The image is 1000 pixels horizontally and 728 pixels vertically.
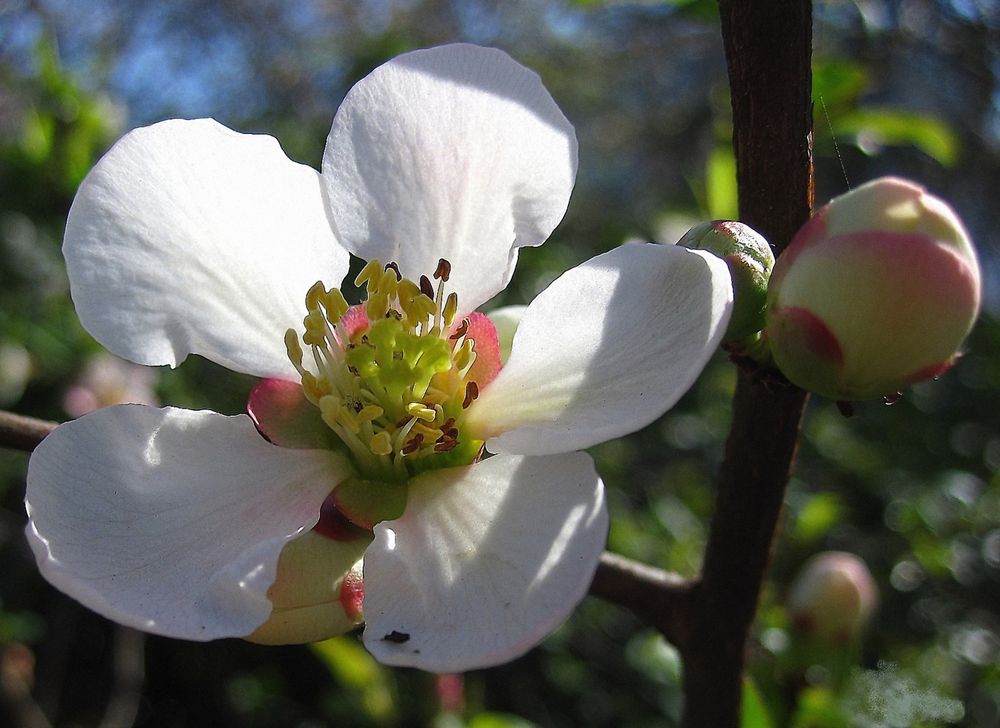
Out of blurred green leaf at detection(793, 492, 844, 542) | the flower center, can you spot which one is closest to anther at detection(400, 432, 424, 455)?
the flower center

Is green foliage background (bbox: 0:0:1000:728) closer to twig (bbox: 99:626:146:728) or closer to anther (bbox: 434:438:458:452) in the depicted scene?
twig (bbox: 99:626:146:728)

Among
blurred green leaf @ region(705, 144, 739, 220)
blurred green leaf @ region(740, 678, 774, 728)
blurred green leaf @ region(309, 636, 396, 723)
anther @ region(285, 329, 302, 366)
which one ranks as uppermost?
anther @ region(285, 329, 302, 366)

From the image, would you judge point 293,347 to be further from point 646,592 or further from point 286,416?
point 646,592

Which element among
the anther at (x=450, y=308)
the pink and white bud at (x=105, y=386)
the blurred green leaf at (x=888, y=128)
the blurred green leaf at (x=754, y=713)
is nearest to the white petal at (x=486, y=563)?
the anther at (x=450, y=308)

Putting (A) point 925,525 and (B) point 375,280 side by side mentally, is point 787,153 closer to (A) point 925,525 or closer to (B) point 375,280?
(B) point 375,280

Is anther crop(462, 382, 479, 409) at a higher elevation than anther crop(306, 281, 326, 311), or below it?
below

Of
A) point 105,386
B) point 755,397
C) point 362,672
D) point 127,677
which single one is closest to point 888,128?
point 755,397
